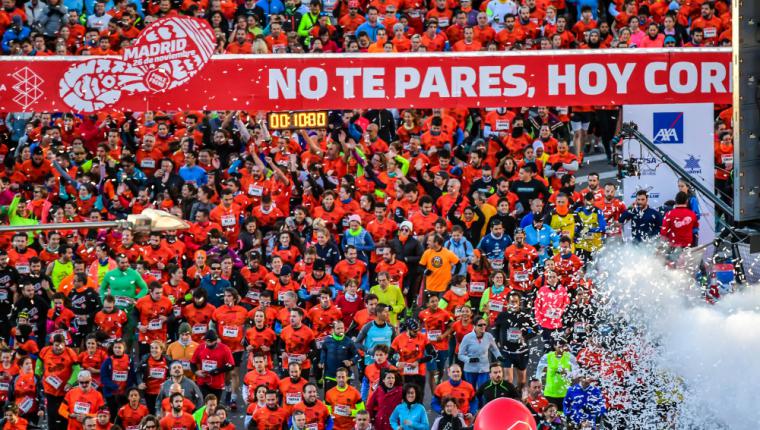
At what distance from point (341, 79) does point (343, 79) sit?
0.08 ft

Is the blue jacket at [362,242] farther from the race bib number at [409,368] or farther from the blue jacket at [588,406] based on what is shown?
the blue jacket at [588,406]

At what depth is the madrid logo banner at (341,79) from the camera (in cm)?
1978

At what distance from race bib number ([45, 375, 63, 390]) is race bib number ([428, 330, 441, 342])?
4.50m

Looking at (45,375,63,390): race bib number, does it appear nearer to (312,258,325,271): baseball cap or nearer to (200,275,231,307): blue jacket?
(200,275,231,307): blue jacket

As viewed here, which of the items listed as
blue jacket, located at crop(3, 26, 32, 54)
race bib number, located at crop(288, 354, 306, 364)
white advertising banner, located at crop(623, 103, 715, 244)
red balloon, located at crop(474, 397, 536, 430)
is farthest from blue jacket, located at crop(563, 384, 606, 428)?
blue jacket, located at crop(3, 26, 32, 54)

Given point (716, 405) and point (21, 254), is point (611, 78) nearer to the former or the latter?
point (716, 405)

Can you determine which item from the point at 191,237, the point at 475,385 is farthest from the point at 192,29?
the point at 475,385

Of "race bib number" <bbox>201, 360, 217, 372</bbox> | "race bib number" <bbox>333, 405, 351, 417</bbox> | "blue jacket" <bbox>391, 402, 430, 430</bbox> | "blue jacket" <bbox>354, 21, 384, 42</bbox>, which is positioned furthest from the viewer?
"blue jacket" <bbox>354, 21, 384, 42</bbox>

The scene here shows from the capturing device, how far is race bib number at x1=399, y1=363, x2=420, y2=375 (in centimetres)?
1825

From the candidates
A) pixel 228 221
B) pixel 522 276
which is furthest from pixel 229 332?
pixel 522 276

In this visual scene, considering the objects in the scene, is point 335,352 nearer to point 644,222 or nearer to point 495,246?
point 495,246

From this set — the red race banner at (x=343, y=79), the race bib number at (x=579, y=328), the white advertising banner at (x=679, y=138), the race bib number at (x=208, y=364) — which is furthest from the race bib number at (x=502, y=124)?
the race bib number at (x=208, y=364)

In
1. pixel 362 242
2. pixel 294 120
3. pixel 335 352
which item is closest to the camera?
pixel 335 352

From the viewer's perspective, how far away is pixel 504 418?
13266mm
